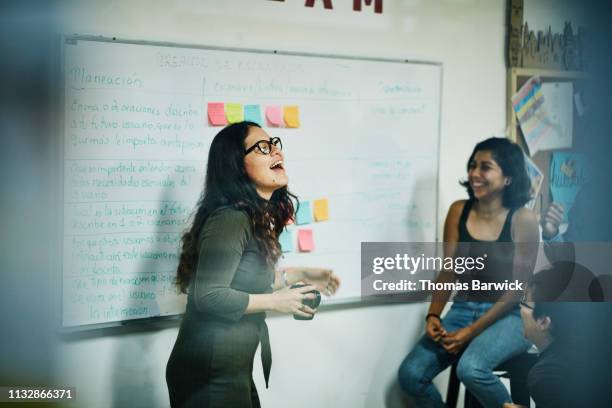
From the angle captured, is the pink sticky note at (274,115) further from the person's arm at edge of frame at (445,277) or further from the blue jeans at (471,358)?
the blue jeans at (471,358)

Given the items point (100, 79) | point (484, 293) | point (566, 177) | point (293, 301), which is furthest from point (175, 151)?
point (566, 177)

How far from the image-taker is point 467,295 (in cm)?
197

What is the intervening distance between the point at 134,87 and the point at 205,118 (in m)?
0.20

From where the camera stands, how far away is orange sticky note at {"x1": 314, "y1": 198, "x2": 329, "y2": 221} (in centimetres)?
185

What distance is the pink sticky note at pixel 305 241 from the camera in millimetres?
1828

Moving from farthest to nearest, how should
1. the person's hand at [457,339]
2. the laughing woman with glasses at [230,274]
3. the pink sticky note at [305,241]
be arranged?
the person's hand at [457,339] < the pink sticky note at [305,241] < the laughing woman with glasses at [230,274]

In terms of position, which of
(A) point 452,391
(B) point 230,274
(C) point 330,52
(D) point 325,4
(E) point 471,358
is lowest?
(A) point 452,391

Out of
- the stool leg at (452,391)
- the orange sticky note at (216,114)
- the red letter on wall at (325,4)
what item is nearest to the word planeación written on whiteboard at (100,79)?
the orange sticky note at (216,114)

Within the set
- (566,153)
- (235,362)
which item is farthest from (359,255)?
(566,153)

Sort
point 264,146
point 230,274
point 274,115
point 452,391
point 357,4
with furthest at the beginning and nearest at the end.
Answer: point 452,391 < point 357,4 < point 274,115 < point 264,146 < point 230,274

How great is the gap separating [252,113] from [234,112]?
0.17ft

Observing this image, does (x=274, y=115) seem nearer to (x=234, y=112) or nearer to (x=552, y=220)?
(x=234, y=112)

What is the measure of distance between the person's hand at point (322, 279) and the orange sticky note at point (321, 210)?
152 millimetres

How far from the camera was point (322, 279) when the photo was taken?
1881mm
